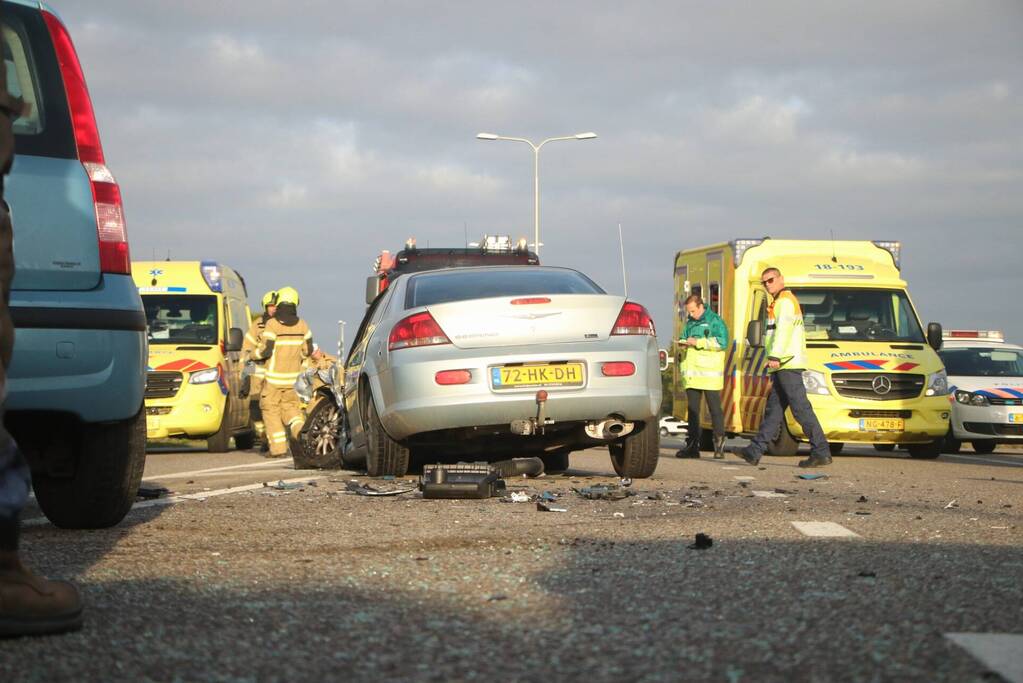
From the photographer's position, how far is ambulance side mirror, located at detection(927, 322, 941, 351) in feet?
57.2

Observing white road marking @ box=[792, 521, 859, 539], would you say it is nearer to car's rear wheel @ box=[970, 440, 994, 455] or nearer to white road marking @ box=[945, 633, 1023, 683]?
white road marking @ box=[945, 633, 1023, 683]

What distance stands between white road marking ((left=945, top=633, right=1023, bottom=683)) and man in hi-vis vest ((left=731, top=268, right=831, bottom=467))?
405 inches

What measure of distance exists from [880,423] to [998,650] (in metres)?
14.1

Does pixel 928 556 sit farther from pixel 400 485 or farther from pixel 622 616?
pixel 400 485

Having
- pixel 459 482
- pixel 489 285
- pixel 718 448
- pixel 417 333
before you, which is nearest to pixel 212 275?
pixel 718 448

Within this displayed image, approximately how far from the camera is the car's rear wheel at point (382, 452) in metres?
10.2

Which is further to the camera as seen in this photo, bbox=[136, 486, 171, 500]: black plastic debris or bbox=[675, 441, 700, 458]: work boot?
bbox=[675, 441, 700, 458]: work boot

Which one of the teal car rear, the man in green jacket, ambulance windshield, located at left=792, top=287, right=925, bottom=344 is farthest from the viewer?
ambulance windshield, located at left=792, top=287, right=925, bottom=344

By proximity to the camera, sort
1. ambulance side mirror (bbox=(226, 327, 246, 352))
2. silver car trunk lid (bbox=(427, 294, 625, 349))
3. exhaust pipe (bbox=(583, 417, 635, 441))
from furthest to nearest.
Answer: ambulance side mirror (bbox=(226, 327, 246, 352)), exhaust pipe (bbox=(583, 417, 635, 441)), silver car trunk lid (bbox=(427, 294, 625, 349))

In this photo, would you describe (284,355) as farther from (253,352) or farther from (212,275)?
(212,275)

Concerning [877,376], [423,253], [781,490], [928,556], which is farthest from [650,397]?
[423,253]

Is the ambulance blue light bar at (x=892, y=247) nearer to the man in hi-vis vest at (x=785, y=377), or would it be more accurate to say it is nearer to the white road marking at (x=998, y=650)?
the man in hi-vis vest at (x=785, y=377)

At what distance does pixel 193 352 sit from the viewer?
1997 cm

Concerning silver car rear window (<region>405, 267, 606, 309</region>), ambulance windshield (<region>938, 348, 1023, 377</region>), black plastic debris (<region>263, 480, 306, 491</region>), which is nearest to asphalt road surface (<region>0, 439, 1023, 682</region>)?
black plastic debris (<region>263, 480, 306, 491</region>)
